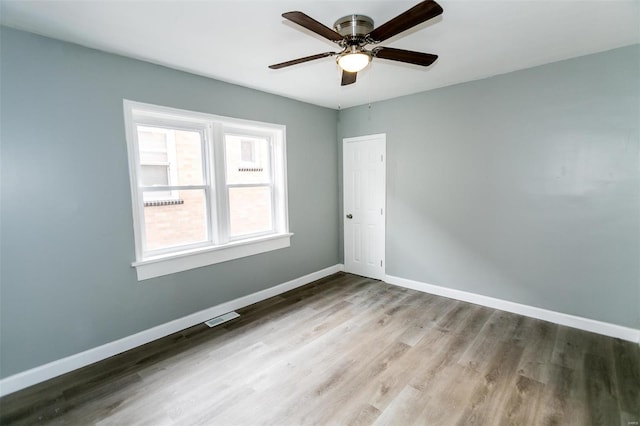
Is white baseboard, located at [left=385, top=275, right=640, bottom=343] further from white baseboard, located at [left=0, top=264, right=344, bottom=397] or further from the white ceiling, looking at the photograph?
the white ceiling

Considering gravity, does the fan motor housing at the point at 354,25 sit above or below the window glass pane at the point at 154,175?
above

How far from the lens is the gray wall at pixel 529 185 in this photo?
2625 millimetres

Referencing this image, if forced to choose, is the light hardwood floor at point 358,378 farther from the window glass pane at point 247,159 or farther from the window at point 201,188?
the window glass pane at point 247,159

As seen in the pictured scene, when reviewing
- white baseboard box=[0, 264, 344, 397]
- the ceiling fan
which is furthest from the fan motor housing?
white baseboard box=[0, 264, 344, 397]

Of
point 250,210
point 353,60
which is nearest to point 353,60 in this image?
point 353,60

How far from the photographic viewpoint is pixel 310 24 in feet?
5.39

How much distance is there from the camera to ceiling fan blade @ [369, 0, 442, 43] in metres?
1.48

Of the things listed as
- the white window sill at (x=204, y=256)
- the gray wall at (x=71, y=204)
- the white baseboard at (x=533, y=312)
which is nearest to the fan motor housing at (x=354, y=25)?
the gray wall at (x=71, y=204)

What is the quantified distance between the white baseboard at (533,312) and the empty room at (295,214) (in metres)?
0.02

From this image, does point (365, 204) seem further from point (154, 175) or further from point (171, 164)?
point (154, 175)

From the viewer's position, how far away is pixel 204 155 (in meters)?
3.20

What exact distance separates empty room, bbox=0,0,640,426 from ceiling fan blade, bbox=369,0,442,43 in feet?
0.07

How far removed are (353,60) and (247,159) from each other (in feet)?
6.85

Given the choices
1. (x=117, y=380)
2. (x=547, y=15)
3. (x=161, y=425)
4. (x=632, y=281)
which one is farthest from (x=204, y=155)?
(x=632, y=281)
